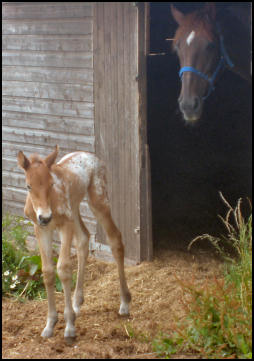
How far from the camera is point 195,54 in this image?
6.43m

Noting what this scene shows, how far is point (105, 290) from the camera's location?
655cm

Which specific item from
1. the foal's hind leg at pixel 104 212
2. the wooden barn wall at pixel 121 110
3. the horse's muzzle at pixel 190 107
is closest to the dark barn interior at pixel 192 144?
the wooden barn wall at pixel 121 110

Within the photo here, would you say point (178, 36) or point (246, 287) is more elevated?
point (178, 36)

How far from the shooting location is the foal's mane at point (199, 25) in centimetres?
643

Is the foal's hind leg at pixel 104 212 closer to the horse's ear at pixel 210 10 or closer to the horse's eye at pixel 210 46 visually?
the horse's eye at pixel 210 46

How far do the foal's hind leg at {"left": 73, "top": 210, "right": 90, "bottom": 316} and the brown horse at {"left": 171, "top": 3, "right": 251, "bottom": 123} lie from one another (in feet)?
5.98

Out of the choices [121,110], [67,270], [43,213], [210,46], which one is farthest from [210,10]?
[67,270]

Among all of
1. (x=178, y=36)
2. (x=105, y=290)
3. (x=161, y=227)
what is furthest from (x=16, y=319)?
(x=178, y=36)

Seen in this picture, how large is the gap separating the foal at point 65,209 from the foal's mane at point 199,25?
2.02 meters

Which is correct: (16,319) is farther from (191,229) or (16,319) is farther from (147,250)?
(191,229)

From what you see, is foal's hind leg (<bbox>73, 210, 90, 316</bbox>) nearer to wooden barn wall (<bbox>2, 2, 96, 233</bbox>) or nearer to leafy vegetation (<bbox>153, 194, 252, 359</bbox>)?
leafy vegetation (<bbox>153, 194, 252, 359</bbox>)

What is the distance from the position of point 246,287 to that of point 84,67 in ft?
12.6

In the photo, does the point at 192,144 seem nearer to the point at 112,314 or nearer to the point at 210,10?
the point at 210,10

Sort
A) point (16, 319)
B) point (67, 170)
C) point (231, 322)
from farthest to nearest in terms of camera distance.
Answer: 1. point (16, 319)
2. point (67, 170)
3. point (231, 322)
